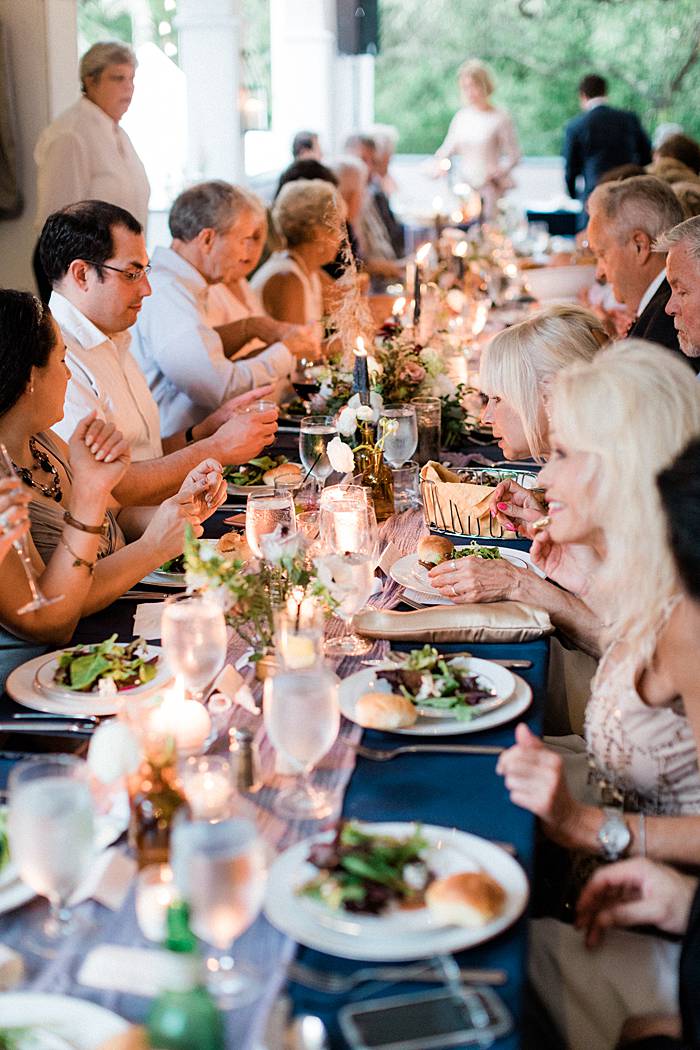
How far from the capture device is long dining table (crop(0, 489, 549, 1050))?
999mm

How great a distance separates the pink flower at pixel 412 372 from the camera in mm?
3127

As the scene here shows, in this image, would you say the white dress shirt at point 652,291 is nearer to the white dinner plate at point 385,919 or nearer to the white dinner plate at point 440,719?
the white dinner plate at point 440,719

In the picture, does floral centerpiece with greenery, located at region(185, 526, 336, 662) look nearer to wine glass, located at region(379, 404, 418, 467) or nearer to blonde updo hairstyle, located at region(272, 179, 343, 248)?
wine glass, located at region(379, 404, 418, 467)

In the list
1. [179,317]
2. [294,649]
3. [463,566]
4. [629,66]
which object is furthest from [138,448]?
[629,66]

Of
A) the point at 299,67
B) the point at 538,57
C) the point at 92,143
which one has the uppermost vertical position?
the point at 538,57

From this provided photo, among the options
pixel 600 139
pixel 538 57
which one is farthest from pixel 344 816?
pixel 538 57

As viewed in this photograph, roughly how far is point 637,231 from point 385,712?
2.58 metres

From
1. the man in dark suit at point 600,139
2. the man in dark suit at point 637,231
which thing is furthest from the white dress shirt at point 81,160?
the man in dark suit at point 600,139

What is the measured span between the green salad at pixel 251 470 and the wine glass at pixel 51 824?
5.68 ft

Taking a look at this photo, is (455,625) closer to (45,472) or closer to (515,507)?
(515,507)

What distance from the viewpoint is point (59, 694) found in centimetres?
157

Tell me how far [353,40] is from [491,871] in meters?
13.1

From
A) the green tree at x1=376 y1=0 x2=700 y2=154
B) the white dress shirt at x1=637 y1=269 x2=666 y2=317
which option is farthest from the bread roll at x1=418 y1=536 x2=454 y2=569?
the green tree at x1=376 y1=0 x2=700 y2=154

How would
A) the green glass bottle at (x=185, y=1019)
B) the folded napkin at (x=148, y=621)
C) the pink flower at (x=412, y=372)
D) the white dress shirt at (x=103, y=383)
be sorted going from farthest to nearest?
the pink flower at (x=412, y=372) < the white dress shirt at (x=103, y=383) < the folded napkin at (x=148, y=621) < the green glass bottle at (x=185, y=1019)
